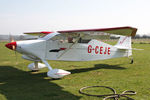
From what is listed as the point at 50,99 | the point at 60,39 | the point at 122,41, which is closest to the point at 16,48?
the point at 60,39

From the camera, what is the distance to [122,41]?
11.5m

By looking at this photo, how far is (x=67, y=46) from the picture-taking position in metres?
8.09

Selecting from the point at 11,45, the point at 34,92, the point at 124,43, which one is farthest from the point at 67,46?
the point at 124,43

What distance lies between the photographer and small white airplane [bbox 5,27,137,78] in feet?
22.2

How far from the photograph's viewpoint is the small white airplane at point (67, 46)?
6.78 metres

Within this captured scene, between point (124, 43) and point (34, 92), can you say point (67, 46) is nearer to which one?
point (34, 92)

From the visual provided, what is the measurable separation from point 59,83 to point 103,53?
418 centimetres

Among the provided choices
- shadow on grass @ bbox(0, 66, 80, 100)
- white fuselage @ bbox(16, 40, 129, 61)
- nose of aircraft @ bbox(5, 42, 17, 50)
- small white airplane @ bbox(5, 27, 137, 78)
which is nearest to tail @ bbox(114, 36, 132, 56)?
white fuselage @ bbox(16, 40, 129, 61)

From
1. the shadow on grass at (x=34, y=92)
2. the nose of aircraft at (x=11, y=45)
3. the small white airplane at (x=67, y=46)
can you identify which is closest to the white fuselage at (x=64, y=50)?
the small white airplane at (x=67, y=46)

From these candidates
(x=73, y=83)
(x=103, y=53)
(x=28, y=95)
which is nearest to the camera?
(x=28, y=95)

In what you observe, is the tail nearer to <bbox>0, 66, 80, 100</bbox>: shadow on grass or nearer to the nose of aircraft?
<bbox>0, 66, 80, 100</bbox>: shadow on grass

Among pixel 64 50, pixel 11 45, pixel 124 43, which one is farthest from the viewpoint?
pixel 124 43

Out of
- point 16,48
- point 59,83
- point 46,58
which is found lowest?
point 59,83

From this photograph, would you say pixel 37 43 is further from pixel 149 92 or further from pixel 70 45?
pixel 149 92
